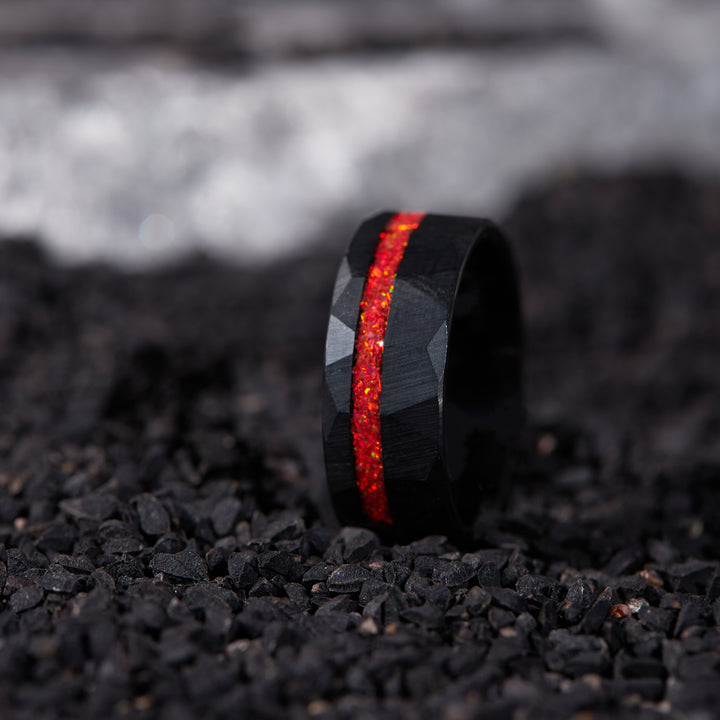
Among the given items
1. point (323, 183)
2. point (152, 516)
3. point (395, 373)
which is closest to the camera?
point (395, 373)

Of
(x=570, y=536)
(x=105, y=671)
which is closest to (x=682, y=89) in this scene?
(x=570, y=536)

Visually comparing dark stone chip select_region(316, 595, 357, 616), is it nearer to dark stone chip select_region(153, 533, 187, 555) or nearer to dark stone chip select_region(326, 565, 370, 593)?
dark stone chip select_region(326, 565, 370, 593)

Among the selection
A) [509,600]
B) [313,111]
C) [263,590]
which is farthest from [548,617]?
[313,111]

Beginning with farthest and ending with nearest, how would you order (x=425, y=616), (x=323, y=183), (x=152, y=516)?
1. (x=323, y=183)
2. (x=152, y=516)
3. (x=425, y=616)

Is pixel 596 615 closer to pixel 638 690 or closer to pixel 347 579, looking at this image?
pixel 638 690

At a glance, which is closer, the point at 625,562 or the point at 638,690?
the point at 638,690

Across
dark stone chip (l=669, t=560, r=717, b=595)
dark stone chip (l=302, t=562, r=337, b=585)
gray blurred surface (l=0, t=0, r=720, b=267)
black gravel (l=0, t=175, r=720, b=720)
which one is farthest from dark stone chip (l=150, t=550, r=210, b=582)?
gray blurred surface (l=0, t=0, r=720, b=267)

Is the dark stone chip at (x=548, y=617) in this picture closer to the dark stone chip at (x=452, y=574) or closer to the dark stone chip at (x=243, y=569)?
the dark stone chip at (x=452, y=574)

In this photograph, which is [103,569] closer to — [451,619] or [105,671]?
[105,671]
